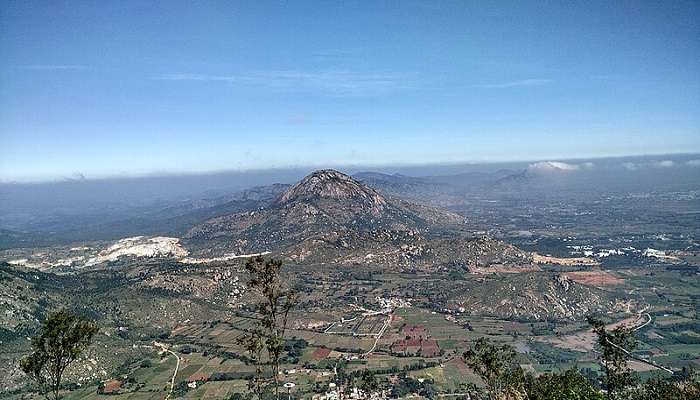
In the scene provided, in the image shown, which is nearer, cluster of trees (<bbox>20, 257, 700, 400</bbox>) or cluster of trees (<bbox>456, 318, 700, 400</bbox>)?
cluster of trees (<bbox>20, 257, 700, 400</bbox>)

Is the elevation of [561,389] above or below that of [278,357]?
below

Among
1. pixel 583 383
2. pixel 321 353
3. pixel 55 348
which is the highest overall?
pixel 55 348

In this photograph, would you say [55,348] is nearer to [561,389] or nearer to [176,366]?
[561,389]

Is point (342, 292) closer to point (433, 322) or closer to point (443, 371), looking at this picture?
point (433, 322)

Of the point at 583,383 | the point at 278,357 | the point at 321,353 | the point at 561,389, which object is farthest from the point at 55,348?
the point at 321,353

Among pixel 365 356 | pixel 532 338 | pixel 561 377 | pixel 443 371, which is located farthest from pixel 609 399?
pixel 532 338

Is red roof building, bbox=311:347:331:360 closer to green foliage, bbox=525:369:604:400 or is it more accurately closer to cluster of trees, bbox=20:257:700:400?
cluster of trees, bbox=20:257:700:400

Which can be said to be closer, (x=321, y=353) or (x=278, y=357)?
(x=278, y=357)

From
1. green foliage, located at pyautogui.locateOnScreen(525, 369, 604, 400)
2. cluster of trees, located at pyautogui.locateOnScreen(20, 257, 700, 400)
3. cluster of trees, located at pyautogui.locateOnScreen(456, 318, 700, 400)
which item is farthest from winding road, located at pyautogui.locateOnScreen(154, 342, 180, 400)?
green foliage, located at pyautogui.locateOnScreen(525, 369, 604, 400)

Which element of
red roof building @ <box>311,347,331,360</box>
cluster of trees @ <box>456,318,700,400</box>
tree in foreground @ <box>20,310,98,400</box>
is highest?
tree in foreground @ <box>20,310,98,400</box>
